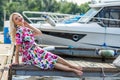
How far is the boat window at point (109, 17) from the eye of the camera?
13289 millimetres

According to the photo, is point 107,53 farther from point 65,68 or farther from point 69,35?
point 69,35

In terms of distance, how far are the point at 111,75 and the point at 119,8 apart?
6.23 metres

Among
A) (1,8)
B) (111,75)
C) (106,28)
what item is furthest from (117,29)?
(1,8)

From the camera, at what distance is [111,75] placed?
24.5 feet

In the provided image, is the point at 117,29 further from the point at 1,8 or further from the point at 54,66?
the point at 1,8

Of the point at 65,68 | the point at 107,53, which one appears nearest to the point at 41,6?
the point at 107,53

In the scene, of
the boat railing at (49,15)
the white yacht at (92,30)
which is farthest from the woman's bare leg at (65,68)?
the boat railing at (49,15)

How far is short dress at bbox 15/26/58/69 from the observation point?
7070 mm

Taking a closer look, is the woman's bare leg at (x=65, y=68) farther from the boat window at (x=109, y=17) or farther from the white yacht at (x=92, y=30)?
the boat window at (x=109, y=17)

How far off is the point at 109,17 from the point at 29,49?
6.83 meters

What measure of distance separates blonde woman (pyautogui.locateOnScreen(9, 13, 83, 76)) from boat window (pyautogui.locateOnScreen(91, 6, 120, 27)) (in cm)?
→ 623

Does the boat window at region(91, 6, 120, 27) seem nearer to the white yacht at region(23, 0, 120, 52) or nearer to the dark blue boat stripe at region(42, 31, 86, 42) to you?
the white yacht at region(23, 0, 120, 52)

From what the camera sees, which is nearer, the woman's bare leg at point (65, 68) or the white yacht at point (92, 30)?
the woman's bare leg at point (65, 68)

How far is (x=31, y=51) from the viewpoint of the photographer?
7137mm
